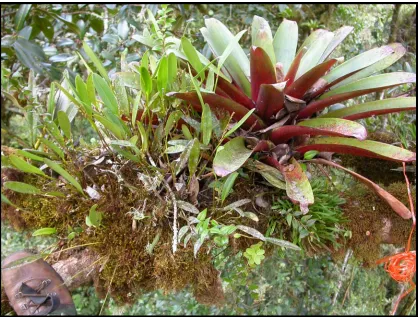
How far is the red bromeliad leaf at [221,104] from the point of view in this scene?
918 mm

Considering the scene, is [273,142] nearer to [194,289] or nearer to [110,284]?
[194,289]

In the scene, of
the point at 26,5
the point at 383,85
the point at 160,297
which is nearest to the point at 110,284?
the point at 383,85

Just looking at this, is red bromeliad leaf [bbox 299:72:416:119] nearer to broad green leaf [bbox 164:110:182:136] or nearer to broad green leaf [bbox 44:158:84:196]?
broad green leaf [bbox 164:110:182:136]

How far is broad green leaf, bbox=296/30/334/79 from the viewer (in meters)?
1.09

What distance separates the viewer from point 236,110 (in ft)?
3.22

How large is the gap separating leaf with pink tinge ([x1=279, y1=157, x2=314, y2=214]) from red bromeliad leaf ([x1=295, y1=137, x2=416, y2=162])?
0.10m

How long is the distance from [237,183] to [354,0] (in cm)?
128

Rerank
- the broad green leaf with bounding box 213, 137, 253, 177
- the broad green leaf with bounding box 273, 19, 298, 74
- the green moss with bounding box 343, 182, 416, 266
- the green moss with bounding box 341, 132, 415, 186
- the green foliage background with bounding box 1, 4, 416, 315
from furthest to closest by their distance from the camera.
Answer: the green foliage background with bounding box 1, 4, 416, 315 → the green moss with bounding box 341, 132, 415, 186 → the broad green leaf with bounding box 273, 19, 298, 74 → the green moss with bounding box 343, 182, 416, 266 → the broad green leaf with bounding box 213, 137, 253, 177

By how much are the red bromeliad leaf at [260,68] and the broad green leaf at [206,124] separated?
178 millimetres

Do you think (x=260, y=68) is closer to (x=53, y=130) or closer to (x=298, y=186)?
(x=298, y=186)

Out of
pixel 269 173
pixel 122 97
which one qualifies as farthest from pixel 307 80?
pixel 122 97

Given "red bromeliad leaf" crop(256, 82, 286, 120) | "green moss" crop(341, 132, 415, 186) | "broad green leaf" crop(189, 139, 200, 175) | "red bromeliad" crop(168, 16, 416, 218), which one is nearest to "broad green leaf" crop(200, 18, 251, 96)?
"red bromeliad" crop(168, 16, 416, 218)

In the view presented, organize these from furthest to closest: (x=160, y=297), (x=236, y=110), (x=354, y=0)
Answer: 1. (x=160, y=297)
2. (x=354, y=0)
3. (x=236, y=110)

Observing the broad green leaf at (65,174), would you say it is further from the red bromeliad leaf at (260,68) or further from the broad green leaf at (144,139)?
the red bromeliad leaf at (260,68)
